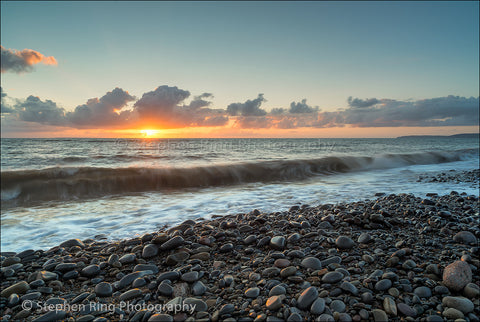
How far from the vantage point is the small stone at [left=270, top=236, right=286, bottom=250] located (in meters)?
3.19

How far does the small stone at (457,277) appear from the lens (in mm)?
2166

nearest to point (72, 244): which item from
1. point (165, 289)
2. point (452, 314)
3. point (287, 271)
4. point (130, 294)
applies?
point (130, 294)

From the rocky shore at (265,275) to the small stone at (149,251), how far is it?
13mm

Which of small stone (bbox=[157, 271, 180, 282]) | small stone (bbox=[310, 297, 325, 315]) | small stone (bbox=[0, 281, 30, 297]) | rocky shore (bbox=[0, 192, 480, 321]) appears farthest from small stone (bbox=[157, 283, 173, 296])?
small stone (bbox=[0, 281, 30, 297])

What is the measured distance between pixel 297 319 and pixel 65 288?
8.27 feet

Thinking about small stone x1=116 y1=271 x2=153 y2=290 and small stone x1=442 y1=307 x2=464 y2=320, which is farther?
small stone x1=116 y1=271 x2=153 y2=290

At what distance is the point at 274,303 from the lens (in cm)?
196

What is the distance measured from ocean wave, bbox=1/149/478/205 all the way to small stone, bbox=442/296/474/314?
9.61 metres

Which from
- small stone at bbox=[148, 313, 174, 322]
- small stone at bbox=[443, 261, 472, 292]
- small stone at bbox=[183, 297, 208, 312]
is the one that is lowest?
small stone at bbox=[183, 297, 208, 312]

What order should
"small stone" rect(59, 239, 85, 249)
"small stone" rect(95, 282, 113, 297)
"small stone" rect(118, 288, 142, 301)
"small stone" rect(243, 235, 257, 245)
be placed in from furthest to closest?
1. "small stone" rect(59, 239, 85, 249)
2. "small stone" rect(243, 235, 257, 245)
3. "small stone" rect(95, 282, 113, 297)
4. "small stone" rect(118, 288, 142, 301)

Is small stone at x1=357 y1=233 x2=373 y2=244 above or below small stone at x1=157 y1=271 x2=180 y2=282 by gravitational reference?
above

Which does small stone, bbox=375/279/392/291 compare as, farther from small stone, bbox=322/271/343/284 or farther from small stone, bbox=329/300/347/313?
small stone, bbox=329/300/347/313

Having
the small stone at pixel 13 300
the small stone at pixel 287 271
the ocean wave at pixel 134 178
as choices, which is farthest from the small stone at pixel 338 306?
the ocean wave at pixel 134 178

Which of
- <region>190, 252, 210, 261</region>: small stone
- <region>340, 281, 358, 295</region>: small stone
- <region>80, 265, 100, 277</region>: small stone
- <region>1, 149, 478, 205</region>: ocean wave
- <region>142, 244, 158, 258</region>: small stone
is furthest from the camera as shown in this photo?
<region>1, 149, 478, 205</region>: ocean wave
